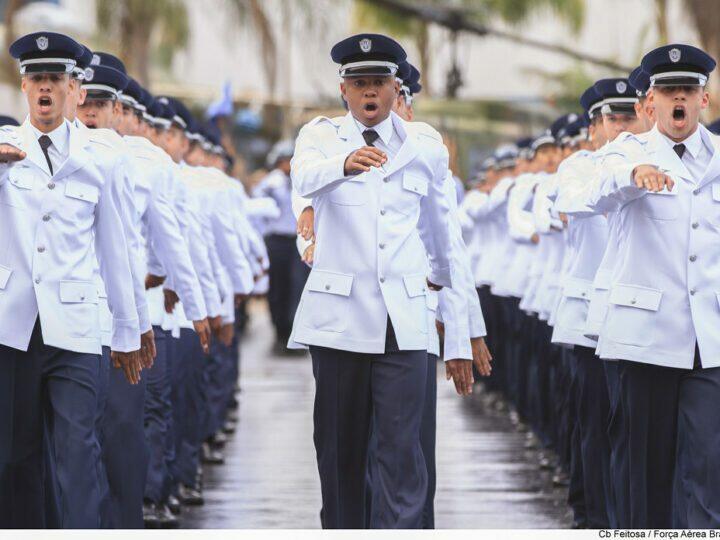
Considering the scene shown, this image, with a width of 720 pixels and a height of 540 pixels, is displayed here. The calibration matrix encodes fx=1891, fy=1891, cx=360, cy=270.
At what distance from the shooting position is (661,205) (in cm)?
838

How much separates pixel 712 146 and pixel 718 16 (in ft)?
53.3

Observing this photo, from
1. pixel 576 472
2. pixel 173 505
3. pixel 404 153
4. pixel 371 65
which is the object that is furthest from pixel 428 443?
pixel 173 505

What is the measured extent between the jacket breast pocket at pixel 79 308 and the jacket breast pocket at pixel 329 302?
3.09ft

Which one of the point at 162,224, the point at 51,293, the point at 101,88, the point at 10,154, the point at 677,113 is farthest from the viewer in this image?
the point at 162,224

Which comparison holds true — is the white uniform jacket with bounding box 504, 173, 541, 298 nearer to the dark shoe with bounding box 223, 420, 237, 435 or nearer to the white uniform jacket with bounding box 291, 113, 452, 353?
the dark shoe with bounding box 223, 420, 237, 435

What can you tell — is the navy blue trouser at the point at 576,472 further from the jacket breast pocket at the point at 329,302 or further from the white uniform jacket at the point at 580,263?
the jacket breast pocket at the point at 329,302

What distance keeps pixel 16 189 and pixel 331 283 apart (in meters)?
1.43

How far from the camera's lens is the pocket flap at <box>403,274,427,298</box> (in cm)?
830

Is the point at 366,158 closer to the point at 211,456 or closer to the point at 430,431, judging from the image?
the point at 430,431

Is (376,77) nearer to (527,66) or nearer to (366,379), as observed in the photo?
(366,379)

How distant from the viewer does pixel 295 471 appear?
1321 centimetres

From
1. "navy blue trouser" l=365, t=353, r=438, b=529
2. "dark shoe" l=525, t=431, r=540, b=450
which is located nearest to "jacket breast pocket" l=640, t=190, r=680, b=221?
"navy blue trouser" l=365, t=353, r=438, b=529

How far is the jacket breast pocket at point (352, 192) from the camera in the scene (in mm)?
8250

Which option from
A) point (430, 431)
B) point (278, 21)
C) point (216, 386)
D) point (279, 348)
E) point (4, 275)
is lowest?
point (279, 348)
